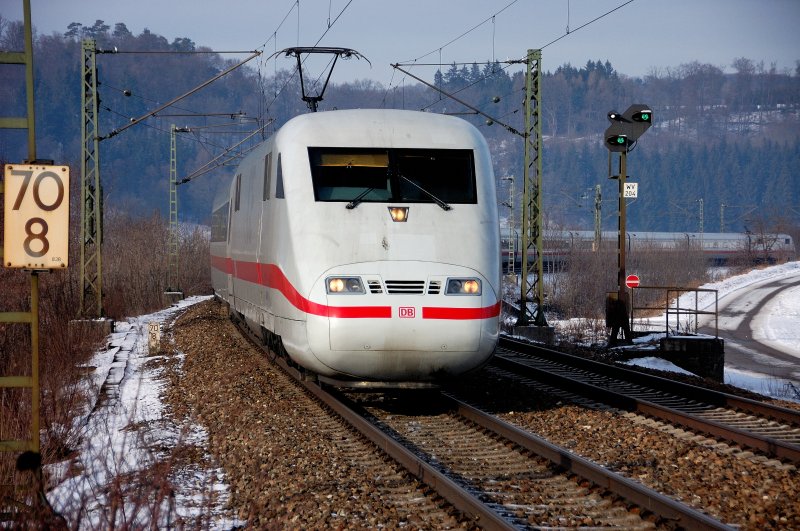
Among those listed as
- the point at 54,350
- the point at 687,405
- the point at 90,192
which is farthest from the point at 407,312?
the point at 90,192

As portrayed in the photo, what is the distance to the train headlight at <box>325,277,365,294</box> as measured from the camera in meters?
9.85

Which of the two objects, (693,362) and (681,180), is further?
(681,180)

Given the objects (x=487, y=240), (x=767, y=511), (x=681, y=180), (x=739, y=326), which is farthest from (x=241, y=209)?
(x=681, y=180)

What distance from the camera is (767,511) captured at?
6.82m

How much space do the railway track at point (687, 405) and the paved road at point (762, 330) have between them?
1156 cm

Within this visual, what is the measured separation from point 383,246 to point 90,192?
1559 cm

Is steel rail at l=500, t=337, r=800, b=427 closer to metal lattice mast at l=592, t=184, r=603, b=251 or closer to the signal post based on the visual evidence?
the signal post

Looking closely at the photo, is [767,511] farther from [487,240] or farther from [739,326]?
[739,326]

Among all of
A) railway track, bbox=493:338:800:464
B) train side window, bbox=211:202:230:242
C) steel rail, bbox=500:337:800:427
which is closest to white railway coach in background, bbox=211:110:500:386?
railway track, bbox=493:338:800:464

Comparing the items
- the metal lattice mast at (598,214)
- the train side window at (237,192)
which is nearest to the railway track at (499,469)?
the train side window at (237,192)

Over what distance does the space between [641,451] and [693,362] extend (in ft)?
33.0

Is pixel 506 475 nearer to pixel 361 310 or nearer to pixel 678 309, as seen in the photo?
pixel 361 310

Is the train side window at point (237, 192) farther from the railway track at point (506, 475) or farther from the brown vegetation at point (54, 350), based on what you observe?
the railway track at point (506, 475)

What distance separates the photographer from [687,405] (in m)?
11.9
